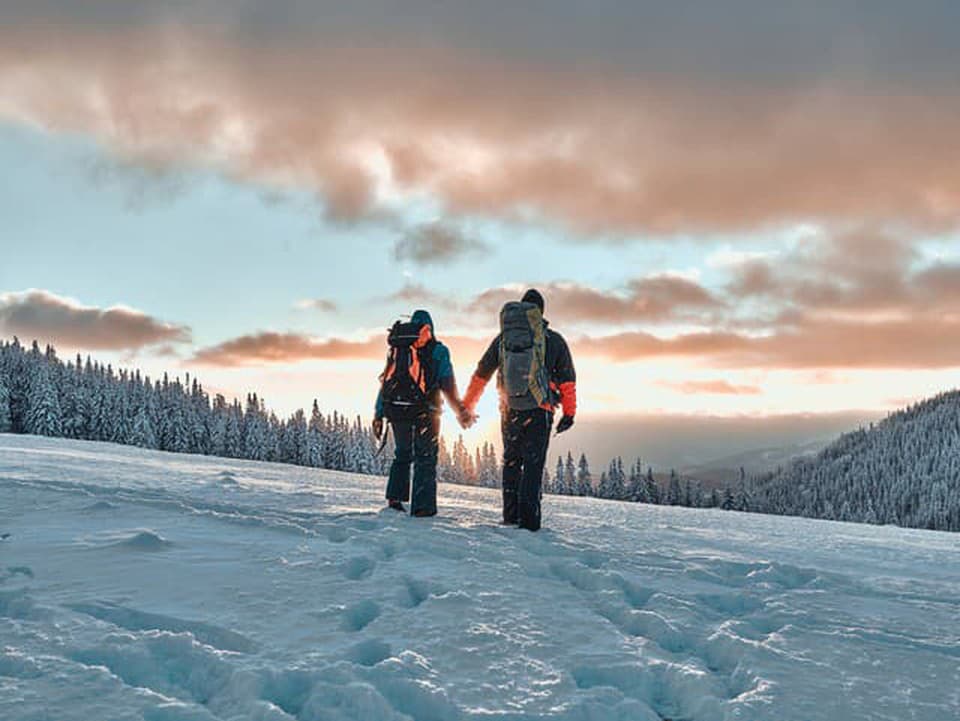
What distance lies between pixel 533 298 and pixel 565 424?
195 centimetres

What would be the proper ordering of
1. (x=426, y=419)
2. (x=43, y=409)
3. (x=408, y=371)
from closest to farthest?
(x=408, y=371), (x=426, y=419), (x=43, y=409)

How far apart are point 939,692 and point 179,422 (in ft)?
398

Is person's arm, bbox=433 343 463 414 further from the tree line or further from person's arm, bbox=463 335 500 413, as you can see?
the tree line

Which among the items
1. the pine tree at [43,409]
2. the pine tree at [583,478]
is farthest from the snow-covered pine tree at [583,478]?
the pine tree at [43,409]

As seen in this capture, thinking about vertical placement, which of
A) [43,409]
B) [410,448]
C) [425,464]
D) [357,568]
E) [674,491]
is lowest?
[674,491]

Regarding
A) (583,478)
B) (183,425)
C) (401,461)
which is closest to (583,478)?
(583,478)

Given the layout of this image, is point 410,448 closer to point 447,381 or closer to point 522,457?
point 447,381

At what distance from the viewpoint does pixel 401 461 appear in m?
10.2

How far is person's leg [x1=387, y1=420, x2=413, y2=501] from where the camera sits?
1015 cm

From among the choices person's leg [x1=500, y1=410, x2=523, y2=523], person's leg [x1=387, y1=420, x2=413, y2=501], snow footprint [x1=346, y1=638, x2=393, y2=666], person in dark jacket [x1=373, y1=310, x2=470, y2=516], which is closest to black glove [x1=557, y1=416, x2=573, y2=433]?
person's leg [x1=500, y1=410, x2=523, y2=523]

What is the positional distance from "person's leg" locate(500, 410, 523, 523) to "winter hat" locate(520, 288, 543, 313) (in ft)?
5.49

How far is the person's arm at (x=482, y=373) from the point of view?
10.0 meters

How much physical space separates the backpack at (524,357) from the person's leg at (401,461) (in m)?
1.76

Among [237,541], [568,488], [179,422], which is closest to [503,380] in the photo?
[237,541]
